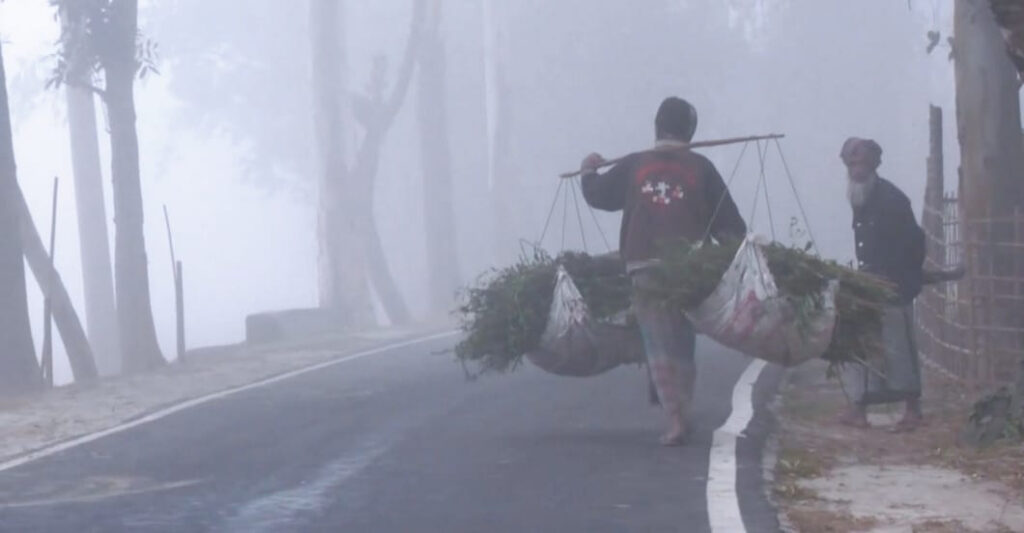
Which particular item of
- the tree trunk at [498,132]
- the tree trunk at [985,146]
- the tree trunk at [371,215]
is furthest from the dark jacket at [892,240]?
the tree trunk at [498,132]

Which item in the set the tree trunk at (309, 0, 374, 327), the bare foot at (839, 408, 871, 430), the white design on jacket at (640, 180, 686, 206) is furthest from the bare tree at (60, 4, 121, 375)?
the white design on jacket at (640, 180, 686, 206)

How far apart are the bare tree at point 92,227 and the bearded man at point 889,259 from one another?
23.7 meters

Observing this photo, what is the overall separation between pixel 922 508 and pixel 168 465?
439 centimetres

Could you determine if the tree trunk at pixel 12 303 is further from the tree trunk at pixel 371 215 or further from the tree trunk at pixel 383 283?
the tree trunk at pixel 383 283

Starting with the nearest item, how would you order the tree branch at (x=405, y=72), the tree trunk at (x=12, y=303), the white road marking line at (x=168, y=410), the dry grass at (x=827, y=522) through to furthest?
the dry grass at (x=827, y=522) < the white road marking line at (x=168, y=410) < the tree trunk at (x=12, y=303) < the tree branch at (x=405, y=72)

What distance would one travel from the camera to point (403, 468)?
9.99m

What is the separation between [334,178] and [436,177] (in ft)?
18.9

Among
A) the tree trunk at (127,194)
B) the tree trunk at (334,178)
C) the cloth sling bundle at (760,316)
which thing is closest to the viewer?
the cloth sling bundle at (760,316)

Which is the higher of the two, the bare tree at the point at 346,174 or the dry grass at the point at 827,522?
the bare tree at the point at 346,174

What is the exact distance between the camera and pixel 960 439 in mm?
10836

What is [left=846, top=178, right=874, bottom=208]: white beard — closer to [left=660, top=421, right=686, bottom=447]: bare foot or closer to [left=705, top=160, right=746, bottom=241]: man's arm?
[left=705, top=160, right=746, bottom=241]: man's arm

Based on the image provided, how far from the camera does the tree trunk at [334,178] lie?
1320 inches

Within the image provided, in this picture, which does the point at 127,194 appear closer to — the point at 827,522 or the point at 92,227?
the point at 92,227

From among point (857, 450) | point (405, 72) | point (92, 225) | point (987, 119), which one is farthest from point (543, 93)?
point (857, 450)
